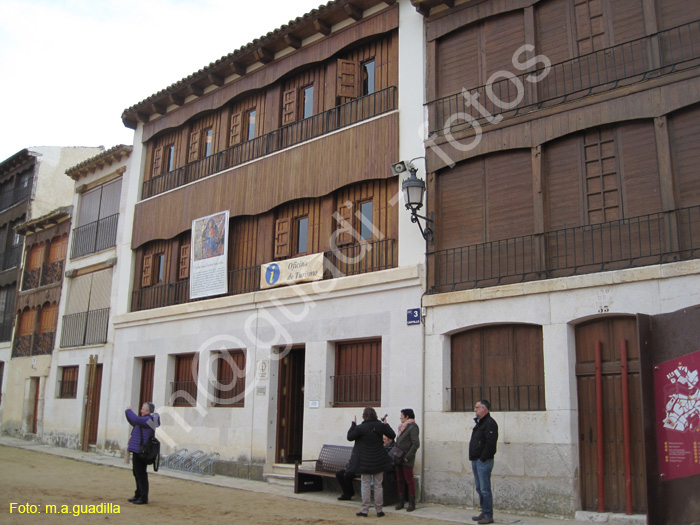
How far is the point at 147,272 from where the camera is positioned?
64.4ft

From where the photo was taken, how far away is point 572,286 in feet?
34.7

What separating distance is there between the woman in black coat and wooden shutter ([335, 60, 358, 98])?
24.7 feet

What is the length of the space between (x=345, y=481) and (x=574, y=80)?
308 inches

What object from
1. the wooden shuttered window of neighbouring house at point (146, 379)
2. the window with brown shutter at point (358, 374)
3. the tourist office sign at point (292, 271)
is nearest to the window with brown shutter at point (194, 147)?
the tourist office sign at point (292, 271)

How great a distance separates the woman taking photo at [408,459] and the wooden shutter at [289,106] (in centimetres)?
828

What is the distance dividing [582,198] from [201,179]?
10.6 meters

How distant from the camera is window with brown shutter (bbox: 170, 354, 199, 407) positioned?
17.0m

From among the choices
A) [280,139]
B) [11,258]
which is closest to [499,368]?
[280,139]

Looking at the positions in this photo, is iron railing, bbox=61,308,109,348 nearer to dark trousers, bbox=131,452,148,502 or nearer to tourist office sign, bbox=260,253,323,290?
tourist office sign, bbox=260,253,323,290

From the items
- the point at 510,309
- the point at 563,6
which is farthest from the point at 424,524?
the point at 563,6

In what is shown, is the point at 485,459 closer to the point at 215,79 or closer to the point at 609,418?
the point at 609,418

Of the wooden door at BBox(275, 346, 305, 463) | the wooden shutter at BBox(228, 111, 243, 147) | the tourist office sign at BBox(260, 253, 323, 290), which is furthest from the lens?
the wooden shutter at BBox(228, 111, 243, 147)

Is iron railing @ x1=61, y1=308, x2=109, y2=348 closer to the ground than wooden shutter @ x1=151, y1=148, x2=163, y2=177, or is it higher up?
closer to the ground

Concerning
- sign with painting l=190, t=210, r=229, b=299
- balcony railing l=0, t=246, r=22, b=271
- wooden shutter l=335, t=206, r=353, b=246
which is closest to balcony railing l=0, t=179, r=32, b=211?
balcony railing l=0, t=246, r=22, b=271
